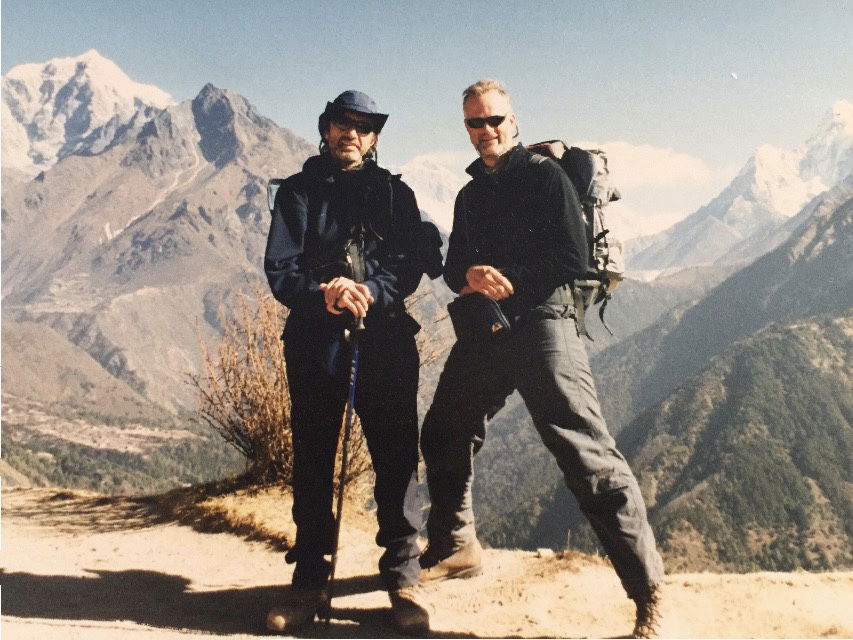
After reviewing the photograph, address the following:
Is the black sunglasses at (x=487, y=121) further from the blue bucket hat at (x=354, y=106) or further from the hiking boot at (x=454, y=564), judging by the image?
the hiking boot at (x=454, y=564)

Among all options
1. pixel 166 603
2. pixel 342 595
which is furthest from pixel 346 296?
pixel 166 603

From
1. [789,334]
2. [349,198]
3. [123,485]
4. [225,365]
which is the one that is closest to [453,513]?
[349,198]

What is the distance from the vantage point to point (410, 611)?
3.44m

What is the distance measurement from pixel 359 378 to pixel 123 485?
16941 centimetres

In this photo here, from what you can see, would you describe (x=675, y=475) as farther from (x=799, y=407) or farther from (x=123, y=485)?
(x=123, y=485)

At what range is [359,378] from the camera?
361 cm

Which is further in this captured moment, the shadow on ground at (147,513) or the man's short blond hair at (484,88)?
the shadow on ground at (147,513)

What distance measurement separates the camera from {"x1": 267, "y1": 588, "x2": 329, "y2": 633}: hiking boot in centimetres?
336

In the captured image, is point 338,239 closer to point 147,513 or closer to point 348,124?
point 348,124

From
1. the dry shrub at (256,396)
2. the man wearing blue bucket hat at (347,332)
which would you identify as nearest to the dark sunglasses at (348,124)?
the man wearing blue bucket hat at (347,332)

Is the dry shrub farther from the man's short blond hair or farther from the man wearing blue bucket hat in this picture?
the man's short blond hair

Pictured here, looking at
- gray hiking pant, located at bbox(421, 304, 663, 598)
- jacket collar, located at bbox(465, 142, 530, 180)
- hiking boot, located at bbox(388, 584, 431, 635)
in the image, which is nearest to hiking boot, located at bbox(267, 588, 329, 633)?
hiking boot, located at bbox(388, 584, 431, 635)

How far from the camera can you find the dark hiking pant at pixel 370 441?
11.8ft

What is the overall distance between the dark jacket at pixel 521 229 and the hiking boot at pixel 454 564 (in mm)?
1749
